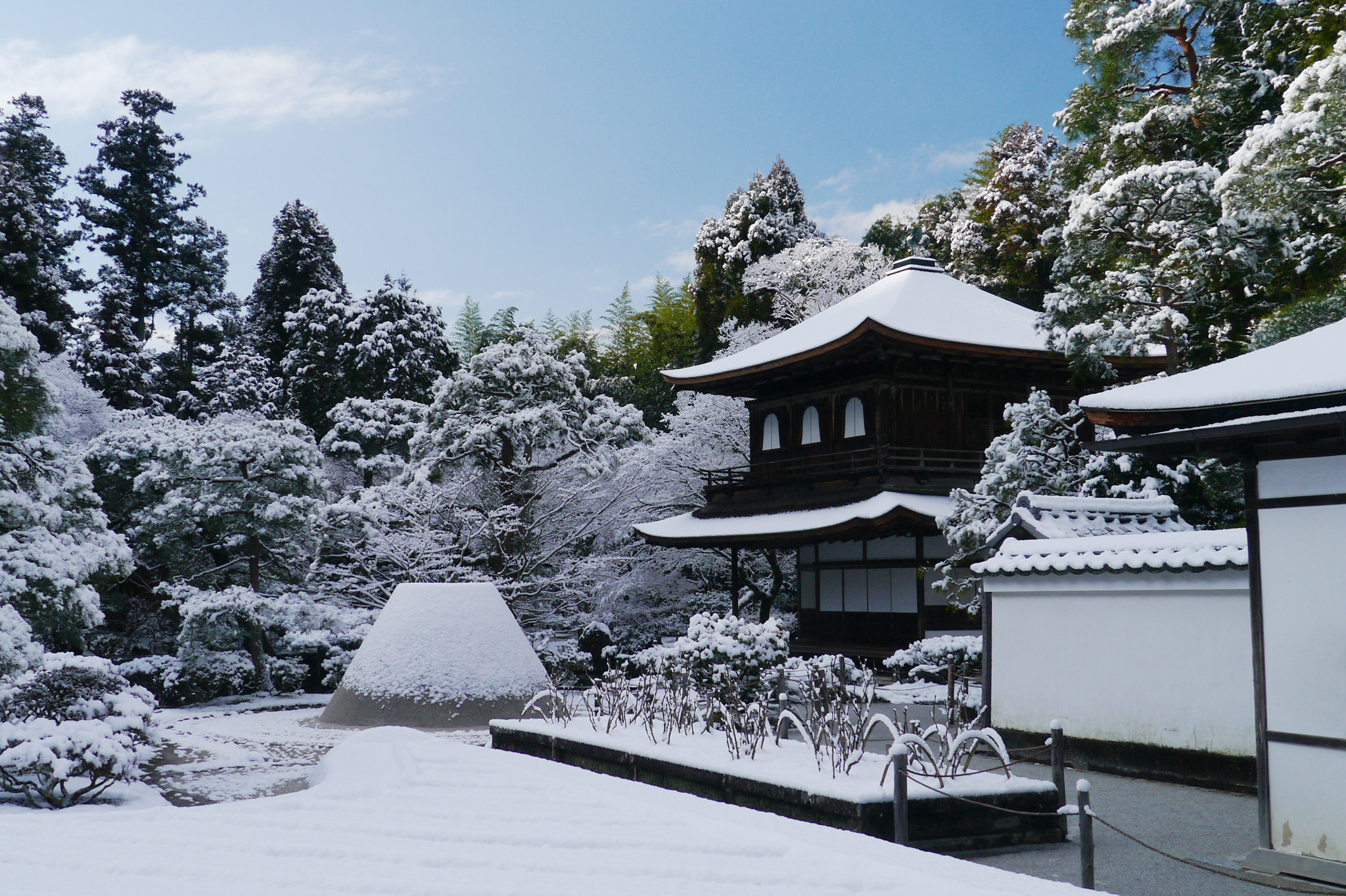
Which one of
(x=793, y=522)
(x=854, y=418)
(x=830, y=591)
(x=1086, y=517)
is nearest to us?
(x=1086, y=517)

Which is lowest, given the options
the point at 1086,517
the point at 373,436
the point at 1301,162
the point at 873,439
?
the point at 1086,517

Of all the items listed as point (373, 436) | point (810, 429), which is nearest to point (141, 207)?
point (373, 436)

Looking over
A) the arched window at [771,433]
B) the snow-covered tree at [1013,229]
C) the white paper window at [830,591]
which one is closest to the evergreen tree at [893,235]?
the snow-covered tree at [1013,229]

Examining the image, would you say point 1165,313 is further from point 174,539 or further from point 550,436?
point 174,539

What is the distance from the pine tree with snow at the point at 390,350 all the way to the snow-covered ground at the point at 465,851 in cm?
2598

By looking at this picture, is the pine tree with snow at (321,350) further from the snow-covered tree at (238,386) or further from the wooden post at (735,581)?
the wooden post at (735,581)

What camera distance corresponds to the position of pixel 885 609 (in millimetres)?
19859

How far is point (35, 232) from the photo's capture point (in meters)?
28.0

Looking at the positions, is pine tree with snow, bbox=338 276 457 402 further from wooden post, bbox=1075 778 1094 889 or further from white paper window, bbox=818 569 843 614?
wooden post, bbox=1075 778 1094 889

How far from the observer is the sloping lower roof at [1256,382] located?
561 cm

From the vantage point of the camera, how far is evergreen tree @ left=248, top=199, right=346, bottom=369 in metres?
36.7

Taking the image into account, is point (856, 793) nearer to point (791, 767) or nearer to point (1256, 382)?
point (791, 767)

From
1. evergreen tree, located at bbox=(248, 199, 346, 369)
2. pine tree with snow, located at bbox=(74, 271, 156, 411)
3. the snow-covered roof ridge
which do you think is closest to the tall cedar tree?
pine tree with snow, located at bbox=(74, 271, 156, 411)

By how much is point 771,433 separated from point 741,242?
48.1ft
